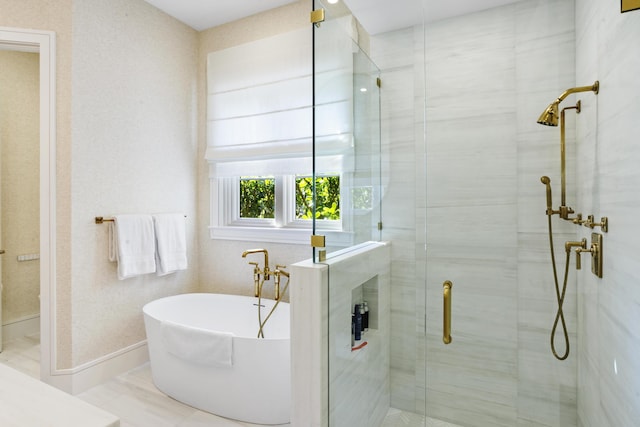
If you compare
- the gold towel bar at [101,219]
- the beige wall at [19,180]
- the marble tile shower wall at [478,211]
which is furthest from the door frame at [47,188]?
the marble tile shower wall at [478,211]

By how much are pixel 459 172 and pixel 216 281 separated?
2.21 meters

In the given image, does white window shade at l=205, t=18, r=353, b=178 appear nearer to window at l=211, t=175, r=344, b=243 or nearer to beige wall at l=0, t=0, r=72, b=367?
window at l=211, t=175, r=344, b=243

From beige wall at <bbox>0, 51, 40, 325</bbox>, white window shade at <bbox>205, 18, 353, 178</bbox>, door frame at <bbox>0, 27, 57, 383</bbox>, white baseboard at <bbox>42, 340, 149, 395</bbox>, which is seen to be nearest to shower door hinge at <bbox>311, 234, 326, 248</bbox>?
white window shade at <bbox>205, 18, 353, 178</bbox>

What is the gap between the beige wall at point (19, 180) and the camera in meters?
2.91

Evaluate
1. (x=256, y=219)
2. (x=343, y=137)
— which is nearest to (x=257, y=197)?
(x=256, y=219)

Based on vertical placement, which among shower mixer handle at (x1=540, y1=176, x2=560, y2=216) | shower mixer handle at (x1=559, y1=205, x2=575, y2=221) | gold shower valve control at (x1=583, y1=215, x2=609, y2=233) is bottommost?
gold shower valve control at (x1=583, y1=215, x2=609, y2=233)

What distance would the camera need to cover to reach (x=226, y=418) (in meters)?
1.94

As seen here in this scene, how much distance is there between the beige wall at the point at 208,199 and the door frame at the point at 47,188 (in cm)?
110

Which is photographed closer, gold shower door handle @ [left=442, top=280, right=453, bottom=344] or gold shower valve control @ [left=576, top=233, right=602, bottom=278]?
gold shower valve control @ [left=576, top=233, right=602, bottom=278]

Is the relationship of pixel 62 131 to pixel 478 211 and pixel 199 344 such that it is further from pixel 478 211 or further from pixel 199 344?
pixel 478 211

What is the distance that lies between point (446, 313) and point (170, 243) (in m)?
2.08

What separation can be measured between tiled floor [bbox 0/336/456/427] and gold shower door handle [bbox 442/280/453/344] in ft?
1.44

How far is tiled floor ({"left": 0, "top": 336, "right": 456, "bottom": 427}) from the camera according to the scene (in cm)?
173

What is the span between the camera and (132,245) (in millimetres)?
2441
